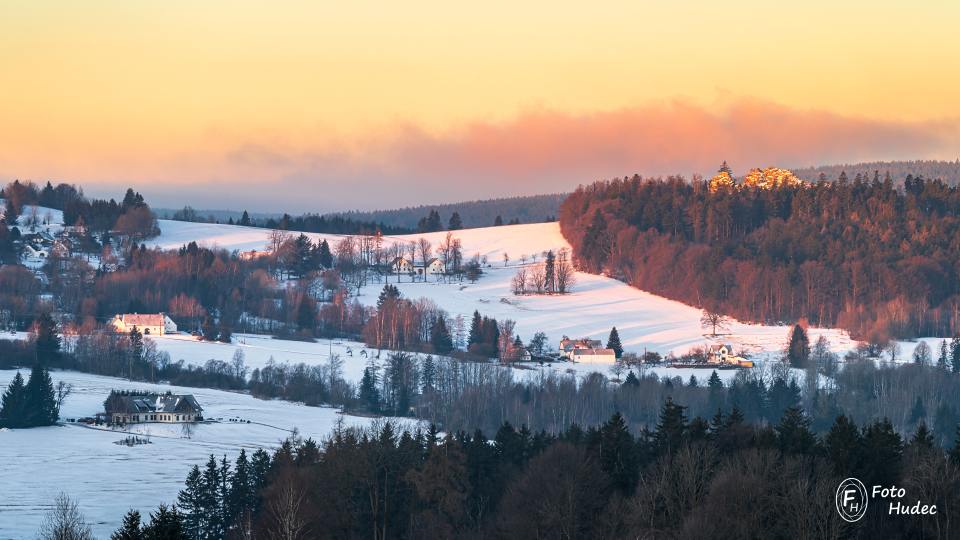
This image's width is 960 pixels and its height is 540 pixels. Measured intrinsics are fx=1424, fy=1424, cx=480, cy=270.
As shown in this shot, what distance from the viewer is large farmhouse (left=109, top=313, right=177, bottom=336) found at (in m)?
104

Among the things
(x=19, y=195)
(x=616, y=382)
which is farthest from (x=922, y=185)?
Answer: (x=19, y=195)

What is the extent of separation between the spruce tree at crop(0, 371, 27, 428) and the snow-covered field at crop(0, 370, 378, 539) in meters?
1.22

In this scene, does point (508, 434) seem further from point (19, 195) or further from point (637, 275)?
point (19, 195)

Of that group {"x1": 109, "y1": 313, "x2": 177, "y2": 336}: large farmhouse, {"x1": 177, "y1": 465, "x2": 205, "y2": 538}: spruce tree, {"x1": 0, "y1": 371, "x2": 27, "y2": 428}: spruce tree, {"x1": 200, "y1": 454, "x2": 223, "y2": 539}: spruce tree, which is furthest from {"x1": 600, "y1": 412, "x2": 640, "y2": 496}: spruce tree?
{"x1": 109, "y1": 313, "x2": 177, "y2": 336}: large farmhouse

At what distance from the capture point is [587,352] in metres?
101

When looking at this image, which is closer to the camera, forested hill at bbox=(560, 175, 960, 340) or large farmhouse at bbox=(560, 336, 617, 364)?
large farmhouse at bbox=(560, 336, 617, 364)

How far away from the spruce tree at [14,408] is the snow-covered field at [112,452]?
1.22 metres

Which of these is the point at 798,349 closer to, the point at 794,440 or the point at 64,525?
the point at 794,440

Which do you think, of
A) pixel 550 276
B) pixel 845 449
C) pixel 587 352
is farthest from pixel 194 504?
pixel 550 276

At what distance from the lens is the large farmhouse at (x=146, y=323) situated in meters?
104

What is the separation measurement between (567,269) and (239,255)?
30.9m

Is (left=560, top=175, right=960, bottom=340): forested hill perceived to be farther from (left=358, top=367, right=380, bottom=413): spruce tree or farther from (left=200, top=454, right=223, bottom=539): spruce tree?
(left=200, top=454, right=223, bottom=539): spruce tree

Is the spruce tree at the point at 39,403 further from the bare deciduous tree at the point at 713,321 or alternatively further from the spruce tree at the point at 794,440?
the bare deciduous tree at the point at 713,321

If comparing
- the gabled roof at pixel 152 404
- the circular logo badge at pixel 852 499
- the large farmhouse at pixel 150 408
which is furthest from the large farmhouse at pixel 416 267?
the circular logo badge at pixel 852 499
